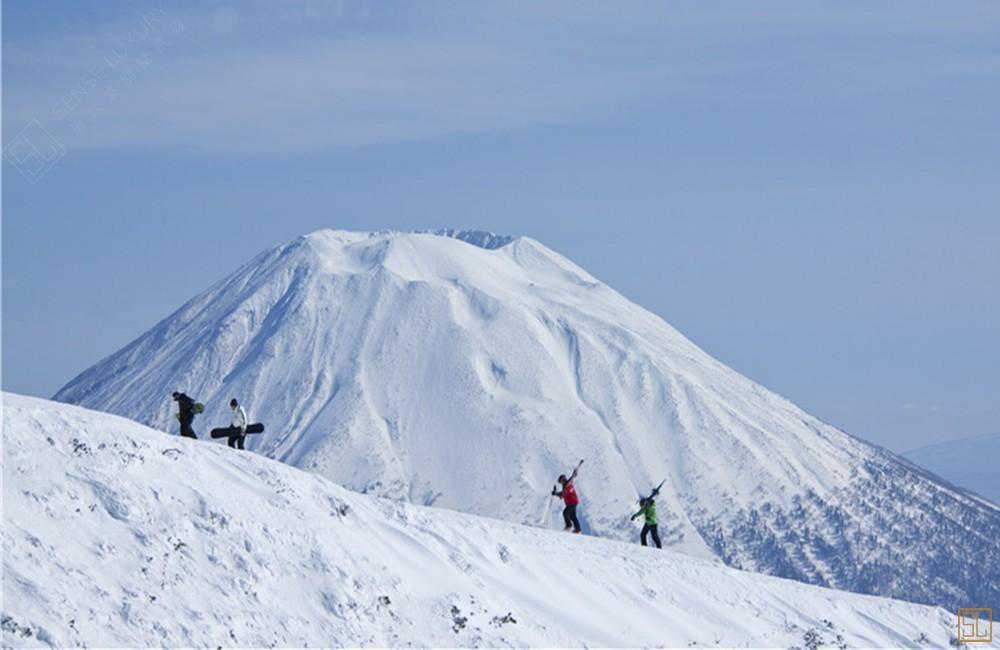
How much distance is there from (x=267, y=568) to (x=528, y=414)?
120172mm

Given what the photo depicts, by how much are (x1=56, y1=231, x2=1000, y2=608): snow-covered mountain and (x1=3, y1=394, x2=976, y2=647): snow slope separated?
318ft

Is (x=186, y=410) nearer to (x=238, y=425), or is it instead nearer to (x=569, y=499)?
(x=238, y=425)

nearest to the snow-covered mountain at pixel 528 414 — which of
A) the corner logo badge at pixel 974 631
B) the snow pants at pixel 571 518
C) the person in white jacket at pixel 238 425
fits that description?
the corner logo badge at pixel 974 631

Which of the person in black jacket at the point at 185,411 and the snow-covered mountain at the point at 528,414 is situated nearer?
the person in black jacket at the point at 185,411

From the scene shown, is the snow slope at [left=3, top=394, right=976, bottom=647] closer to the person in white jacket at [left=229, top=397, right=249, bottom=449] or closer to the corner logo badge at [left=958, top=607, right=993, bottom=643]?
the person in white jacket at [left=229, top=397, right=249, bottom=449]

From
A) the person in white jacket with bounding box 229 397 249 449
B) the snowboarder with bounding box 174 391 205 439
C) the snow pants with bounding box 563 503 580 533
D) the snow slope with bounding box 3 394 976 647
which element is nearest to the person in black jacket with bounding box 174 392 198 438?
the snowboarder with bounding box 174 391 205 439

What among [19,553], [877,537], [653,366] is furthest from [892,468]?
[19,553]

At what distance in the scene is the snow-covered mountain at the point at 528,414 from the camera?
5369 inches

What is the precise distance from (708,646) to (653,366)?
127134mm

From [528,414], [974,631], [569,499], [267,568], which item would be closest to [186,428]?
[267,568]

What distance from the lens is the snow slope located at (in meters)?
24.0

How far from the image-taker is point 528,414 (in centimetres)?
14662

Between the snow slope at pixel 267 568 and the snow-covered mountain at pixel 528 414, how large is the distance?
97.0 m

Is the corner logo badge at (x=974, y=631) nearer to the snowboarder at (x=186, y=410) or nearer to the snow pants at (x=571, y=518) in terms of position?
the snow pants at (x=571, y=518)
